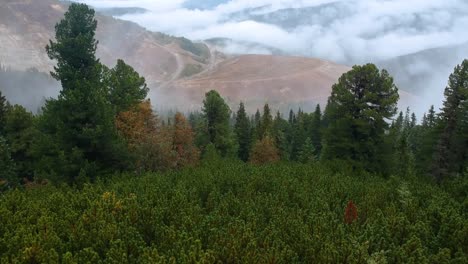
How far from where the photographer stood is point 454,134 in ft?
108

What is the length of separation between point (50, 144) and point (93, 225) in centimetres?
1504

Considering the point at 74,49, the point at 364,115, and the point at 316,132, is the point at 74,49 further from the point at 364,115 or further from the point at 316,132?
the point at 316,132

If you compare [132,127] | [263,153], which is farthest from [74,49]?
[263,153]

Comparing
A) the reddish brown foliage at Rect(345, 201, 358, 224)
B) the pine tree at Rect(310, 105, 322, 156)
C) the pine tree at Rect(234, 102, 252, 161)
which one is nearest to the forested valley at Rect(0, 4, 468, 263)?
the reddish brown foliage at Rect(345, 201, 358, 224)

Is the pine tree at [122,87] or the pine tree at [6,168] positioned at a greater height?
the pine tree at [122,87]

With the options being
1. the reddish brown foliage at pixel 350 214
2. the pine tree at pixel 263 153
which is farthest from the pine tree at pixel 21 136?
the reddish brown foliage at pixel 350 214

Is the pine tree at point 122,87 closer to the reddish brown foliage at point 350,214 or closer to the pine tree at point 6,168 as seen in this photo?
the pine tree at point 6,168

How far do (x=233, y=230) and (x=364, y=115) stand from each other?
71.2 feet

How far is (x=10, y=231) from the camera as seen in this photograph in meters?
12.2

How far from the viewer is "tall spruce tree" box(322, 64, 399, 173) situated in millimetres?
30258

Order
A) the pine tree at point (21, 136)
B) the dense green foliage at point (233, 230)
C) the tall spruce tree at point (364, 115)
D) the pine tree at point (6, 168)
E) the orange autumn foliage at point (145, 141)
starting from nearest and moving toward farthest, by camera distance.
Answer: the dense green foliage at point (233, 230) < the pine tree at point (6, 168) < the tall spruce tree at point (364, 115) < the orange autumn foliage at point (145, 141) < the pine tree at point (21, 136)

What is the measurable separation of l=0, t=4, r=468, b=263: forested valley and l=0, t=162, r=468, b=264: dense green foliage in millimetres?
47

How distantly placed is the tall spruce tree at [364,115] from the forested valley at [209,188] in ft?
0.34

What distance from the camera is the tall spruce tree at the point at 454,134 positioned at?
31969 millimetres
